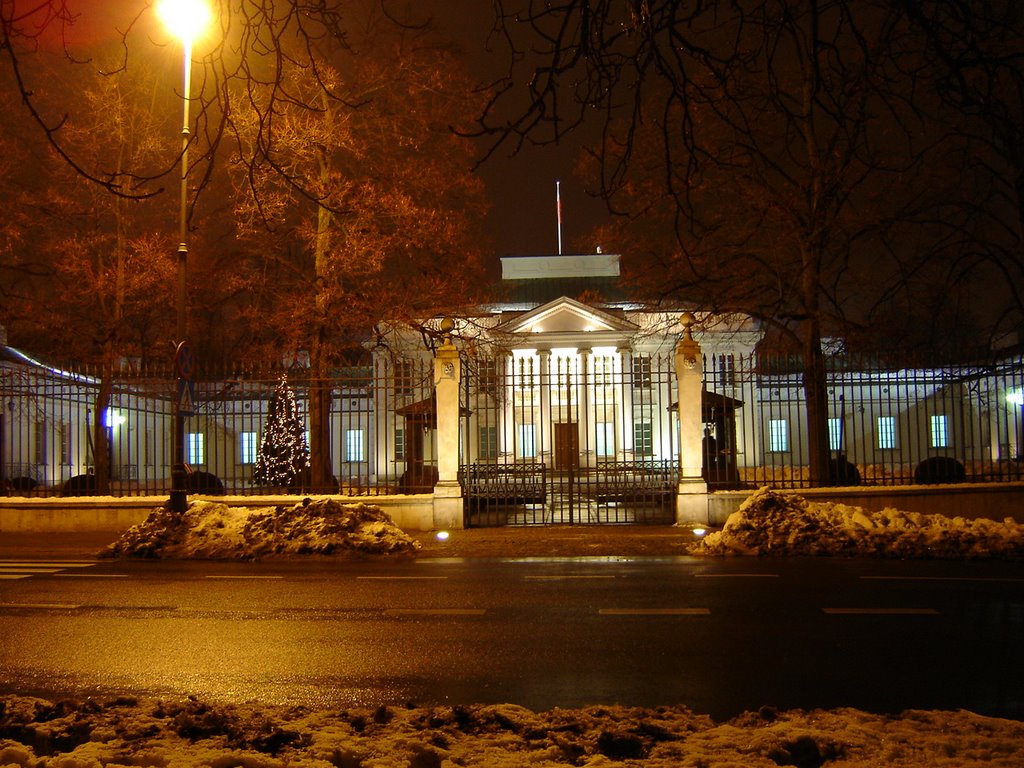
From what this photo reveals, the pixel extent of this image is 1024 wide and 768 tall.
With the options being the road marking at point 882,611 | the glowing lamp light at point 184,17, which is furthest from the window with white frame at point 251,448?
the road marking at point 882,611

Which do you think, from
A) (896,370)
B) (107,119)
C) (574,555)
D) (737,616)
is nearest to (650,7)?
(737,616)

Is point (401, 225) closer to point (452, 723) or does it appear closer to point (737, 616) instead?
point (737, 616)

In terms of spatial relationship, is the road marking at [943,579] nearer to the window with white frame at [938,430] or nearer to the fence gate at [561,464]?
the fence gate at [561,464]

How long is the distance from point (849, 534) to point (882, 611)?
16.1 ft

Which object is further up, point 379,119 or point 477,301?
point 379,119

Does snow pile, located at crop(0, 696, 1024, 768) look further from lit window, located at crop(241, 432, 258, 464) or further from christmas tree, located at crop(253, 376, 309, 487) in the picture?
christmas tree, located at crop(253, 376, 309, 487)

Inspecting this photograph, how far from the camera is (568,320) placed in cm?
3888

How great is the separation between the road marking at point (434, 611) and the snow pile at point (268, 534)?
5.02 meters

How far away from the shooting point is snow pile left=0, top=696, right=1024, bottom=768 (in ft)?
14.4

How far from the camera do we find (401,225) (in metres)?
23.1

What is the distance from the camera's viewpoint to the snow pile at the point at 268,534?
14.5 metres

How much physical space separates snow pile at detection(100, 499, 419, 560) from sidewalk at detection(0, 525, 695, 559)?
753 mm

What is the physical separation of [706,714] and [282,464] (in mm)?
23962

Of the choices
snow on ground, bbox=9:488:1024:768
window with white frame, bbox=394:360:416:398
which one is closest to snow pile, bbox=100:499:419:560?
window with white frame, bbox=394:360:416:398
